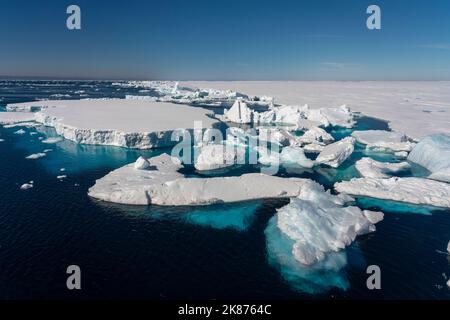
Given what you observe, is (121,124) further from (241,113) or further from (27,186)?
(241,113)

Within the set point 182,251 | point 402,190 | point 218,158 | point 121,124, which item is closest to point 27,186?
point 182,251

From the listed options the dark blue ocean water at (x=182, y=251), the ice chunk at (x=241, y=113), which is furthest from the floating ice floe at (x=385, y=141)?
the ice chunk at (x=241, y=113)

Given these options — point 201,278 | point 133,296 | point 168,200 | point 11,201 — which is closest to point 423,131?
point 168,200

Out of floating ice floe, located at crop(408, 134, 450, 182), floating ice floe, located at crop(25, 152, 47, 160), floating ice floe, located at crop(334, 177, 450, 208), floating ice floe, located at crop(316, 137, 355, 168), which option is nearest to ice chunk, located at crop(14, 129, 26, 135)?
floating ice floe, located at crop(25, 152, 47, 160)

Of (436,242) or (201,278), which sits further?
(436,242)

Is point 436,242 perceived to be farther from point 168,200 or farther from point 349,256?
point 168,200

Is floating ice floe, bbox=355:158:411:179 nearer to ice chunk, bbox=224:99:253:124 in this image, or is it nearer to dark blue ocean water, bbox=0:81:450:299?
dark blue ocean water, bbox=0:81:450:299
